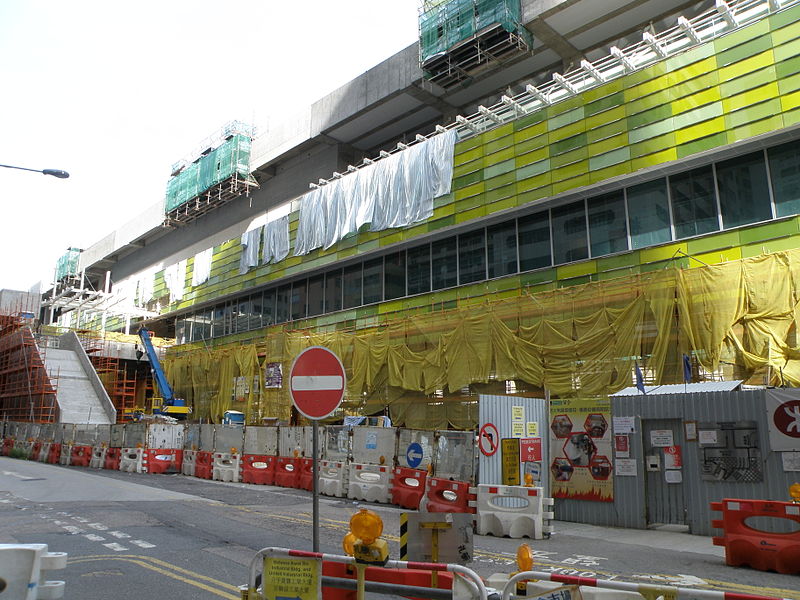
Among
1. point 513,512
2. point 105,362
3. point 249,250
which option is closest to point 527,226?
point 513,512

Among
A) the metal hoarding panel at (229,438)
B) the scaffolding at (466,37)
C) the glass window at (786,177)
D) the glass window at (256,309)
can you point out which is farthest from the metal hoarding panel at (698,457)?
the glass window at (256,309)

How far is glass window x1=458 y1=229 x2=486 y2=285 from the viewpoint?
25.7m

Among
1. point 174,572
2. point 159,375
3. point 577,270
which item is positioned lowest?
point 174,572

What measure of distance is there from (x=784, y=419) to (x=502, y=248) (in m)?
15.3

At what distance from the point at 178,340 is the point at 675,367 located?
3728cm

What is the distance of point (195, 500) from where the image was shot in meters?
14.9

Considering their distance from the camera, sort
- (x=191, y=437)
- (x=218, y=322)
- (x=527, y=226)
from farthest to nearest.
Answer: (x=218, y=322) → (x=191, y=437) → (x=527, y=226)

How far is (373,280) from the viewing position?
30422 millimetres

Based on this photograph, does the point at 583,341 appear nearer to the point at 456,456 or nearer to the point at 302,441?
the point at 456,456

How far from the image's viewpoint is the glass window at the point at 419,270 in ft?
91.7

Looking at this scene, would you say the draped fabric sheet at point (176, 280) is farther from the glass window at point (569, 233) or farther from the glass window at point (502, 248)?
the glass window at point (569, 233)

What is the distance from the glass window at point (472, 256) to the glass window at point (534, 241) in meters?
1.86

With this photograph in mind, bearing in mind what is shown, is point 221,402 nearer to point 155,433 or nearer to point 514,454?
point 155,433

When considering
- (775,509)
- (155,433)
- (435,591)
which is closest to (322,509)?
(775,509)
